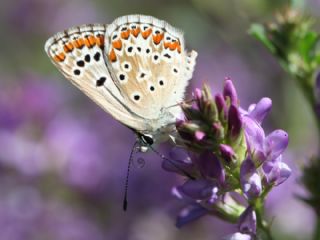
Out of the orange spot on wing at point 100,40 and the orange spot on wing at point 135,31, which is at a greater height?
the orange spot on wing at point 135,31

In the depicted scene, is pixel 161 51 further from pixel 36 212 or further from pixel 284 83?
pixel 284 83

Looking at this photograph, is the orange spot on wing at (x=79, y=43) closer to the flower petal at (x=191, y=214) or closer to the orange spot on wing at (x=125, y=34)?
the orange spot on wing at (x=125, y=34)

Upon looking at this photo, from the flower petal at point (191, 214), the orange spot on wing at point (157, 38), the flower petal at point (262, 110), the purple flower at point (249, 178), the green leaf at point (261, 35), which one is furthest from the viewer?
the orange spot on wing at point (157, 38)

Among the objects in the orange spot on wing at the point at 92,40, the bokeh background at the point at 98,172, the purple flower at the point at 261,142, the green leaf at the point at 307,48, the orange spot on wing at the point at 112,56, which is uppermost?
the green leaf at the point at 307,48

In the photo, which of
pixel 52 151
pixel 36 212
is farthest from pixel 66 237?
pixel 52 151

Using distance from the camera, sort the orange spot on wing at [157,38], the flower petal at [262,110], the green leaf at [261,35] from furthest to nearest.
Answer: the orange spot on wing at [157,38] → the green leaf at [261,35] → the flower petal at [262,110]

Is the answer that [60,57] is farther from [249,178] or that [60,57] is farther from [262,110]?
[249,178]

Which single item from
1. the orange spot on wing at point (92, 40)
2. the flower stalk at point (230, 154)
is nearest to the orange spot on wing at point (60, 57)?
the orange spot on wing at point (92, 40)

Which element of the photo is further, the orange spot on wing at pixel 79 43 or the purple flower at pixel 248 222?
the orange spot on wing at pixel 79 43
